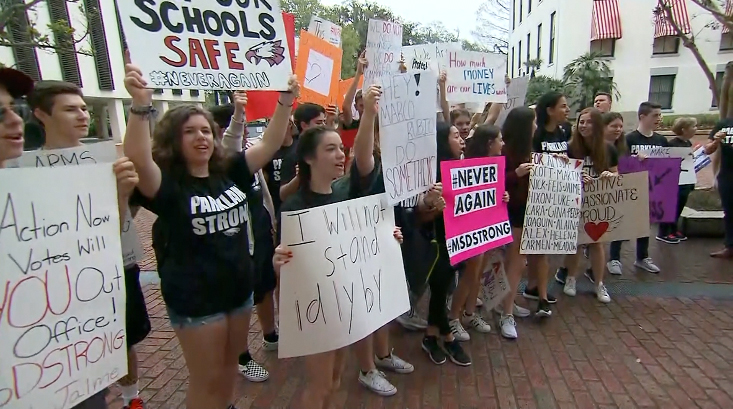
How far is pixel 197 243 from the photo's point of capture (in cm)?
210

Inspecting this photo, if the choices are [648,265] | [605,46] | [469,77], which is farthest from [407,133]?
[605,46]

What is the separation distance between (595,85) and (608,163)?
17.5 metres

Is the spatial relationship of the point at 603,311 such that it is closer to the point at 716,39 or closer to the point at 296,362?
the point at 296,362

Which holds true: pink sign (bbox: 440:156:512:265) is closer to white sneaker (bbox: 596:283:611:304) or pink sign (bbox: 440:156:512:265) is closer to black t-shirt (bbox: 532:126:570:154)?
black t-shirt (bbox: 532:126:570:154)

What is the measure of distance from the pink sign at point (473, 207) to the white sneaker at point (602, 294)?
1.64 meters

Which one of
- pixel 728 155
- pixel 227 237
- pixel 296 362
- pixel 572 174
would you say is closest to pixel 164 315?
pixel 296 362

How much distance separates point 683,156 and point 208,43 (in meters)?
5.71

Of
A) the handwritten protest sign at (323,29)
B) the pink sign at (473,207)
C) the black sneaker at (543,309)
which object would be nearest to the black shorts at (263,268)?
the pink sign at (473,207)

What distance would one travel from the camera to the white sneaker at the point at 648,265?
520 centimetres

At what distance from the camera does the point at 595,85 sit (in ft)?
63.4

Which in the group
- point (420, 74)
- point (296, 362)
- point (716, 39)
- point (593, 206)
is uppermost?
point (716, 39)

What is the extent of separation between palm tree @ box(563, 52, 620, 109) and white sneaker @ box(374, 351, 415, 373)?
18.7 m

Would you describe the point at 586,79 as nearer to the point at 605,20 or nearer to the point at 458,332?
the point at 605,20

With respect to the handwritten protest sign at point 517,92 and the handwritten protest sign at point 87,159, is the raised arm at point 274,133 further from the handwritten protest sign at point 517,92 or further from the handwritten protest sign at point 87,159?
the handwritten protest sign at point 517,92
